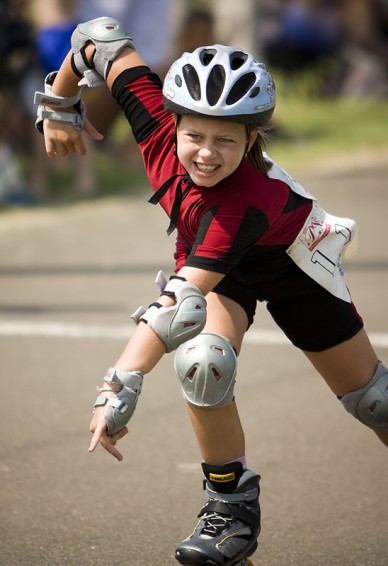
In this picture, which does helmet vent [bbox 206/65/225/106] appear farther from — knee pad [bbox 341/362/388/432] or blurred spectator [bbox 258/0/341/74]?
blurred spectator [bbox 258/0/341/74]

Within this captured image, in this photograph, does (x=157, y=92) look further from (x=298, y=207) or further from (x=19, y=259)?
(x=19, y=259)

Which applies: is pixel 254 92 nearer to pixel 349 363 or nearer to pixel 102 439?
pixel 349 363

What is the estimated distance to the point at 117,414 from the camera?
379 cm

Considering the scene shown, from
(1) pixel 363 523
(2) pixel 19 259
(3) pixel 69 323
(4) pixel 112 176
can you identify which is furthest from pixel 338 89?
(1) pixel 363 523

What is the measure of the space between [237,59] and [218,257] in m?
0.75

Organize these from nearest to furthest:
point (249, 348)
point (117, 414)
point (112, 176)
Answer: point (117, 414), point (249, 348), point (112, 176)

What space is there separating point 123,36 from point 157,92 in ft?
0.85

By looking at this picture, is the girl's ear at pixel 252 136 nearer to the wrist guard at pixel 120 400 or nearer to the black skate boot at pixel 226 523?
the wrist guard at pixel 120 400

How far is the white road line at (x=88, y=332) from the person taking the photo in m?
7.58

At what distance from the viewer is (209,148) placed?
4.06 meters

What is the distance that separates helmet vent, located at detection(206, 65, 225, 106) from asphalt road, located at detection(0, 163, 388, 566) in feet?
5.50

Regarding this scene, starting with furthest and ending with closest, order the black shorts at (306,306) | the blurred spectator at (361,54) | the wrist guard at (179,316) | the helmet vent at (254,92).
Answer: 1. the blurred spectator at (361,54)
2. the black shorts at (306,306)
3. the helmet vent at (254,92)
4. the wrist guard at (179,316)

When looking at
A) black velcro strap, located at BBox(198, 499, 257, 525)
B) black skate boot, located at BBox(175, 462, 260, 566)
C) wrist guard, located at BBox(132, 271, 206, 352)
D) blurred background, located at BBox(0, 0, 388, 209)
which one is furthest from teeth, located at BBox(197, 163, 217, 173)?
blurred background, located at BBox(0, 0, 388, 209)

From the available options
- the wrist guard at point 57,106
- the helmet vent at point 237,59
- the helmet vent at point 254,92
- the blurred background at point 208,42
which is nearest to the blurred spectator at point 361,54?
the blurred background at point 208,42
